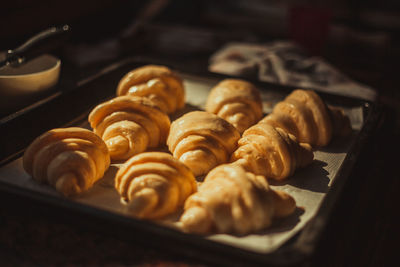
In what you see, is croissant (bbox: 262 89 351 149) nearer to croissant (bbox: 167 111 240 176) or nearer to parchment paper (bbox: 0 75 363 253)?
parchment paper (bbox: 0 75 363 253)

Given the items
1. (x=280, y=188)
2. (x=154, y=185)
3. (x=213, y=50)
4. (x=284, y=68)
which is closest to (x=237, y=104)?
(x=280, y=188)

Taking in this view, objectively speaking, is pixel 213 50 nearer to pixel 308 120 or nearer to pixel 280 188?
pixel 308 120

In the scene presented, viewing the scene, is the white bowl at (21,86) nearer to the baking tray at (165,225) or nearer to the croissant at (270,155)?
the baking tray at (165,225)

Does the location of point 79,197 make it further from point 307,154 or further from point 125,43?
point 125,43

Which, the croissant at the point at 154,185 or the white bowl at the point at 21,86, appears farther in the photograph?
the white bowl at the point at 21,86

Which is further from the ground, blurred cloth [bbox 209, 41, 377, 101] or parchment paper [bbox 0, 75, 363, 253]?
parchment paper [bbox 0, 75, 363, 253]

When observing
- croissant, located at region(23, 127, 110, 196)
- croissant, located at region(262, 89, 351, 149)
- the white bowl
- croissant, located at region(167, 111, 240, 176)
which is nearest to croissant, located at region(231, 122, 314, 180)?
croissant, located at region(167, 111, 240, 176)

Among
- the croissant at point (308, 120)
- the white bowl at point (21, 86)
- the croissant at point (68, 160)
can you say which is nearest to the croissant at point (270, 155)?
the croissant at point (308, 120)
